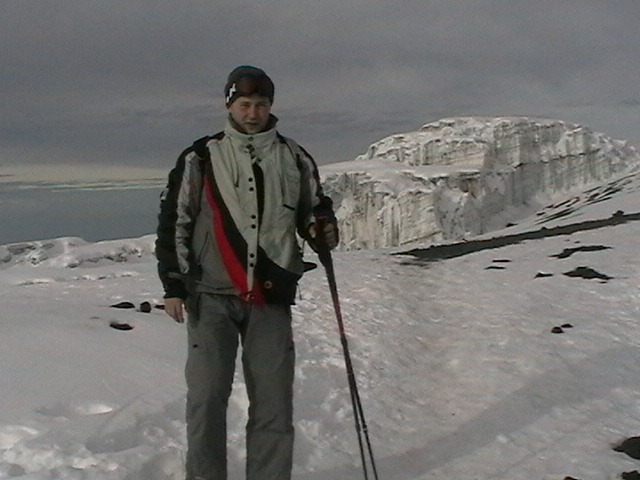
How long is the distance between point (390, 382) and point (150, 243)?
11469cm

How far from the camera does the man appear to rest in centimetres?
485

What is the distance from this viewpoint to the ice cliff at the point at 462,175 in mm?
98938

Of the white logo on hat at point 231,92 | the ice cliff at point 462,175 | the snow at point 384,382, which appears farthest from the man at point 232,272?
the ice cliff at point 462,175

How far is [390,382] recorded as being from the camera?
8703 millimetres

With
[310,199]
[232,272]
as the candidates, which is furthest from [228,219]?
[310,199]

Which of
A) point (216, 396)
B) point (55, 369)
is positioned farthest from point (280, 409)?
point (55, 369)

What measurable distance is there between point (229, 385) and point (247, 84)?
7.37 feet

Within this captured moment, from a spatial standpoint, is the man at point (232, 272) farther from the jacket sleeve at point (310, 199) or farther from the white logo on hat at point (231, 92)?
the jacket sleeve at point (310, 199)

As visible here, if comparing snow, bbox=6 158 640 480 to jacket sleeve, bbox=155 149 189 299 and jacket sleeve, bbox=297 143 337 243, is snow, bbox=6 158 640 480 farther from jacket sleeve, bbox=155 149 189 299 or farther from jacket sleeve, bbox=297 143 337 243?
jacket sleeve, bbox=297 143 337 243

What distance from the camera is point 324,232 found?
512 centimetres

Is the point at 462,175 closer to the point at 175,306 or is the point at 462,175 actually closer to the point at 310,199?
the point at 310,199

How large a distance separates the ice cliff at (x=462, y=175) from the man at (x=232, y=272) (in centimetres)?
9073

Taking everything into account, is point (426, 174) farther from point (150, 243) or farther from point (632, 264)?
point (632, 264)

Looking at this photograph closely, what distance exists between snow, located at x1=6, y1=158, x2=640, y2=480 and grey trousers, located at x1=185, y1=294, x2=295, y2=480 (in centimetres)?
69
